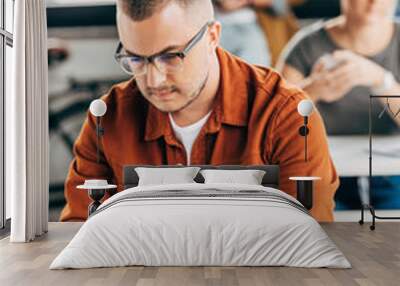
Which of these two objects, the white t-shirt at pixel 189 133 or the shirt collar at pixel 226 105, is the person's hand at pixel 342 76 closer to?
the shirt collar at pixel 226 105

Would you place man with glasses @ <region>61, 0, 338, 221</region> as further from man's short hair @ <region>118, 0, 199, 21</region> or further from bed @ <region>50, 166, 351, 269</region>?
bed @ <region>50, 166, 351, 269</region>

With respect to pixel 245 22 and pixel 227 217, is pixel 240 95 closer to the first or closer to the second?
pixel 245 22

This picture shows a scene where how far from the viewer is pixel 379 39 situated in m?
7.19

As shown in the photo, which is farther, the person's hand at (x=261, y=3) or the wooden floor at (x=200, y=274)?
the person's hand at (x=261, y=3)

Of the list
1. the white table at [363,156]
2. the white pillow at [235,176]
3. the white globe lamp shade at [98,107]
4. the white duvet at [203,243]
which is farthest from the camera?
the white table at [363,156]

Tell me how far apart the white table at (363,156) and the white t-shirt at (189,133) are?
1.50 metres

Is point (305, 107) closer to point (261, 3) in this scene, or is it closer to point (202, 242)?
point (261, 3)

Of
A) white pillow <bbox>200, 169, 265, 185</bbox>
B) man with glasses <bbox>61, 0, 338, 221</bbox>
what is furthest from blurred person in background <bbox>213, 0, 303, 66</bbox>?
white pillow <bbox>200, 169, 265, 185</bbox>

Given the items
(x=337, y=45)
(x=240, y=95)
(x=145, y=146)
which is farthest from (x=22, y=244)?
(x=337, y=45)

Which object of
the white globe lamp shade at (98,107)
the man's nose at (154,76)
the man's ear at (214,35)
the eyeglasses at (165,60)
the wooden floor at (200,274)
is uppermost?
the man's ear at (214,35)

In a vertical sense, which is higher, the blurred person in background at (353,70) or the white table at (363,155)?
the blurred person in background at (353,70)

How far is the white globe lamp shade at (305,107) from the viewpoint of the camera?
6.87 meters

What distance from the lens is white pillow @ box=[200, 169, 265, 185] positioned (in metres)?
6.49

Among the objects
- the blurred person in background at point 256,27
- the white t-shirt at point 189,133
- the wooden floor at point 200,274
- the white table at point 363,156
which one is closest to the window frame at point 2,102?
the wooden floor at point 200,274
